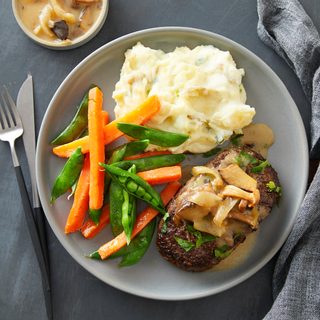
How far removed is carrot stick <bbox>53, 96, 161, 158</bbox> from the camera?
3131 millimetres

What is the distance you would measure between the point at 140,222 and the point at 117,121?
1324 mm

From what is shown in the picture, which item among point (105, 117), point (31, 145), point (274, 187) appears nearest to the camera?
point (274, 187)

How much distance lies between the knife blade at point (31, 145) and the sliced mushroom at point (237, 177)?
100.0 inches

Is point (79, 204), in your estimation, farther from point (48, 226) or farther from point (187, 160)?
point (187, 160)

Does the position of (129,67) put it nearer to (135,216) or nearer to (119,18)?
(119,18)

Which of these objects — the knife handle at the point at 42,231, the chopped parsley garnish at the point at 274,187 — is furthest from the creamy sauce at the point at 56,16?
the chopped parsley garnish at the point at 274,187

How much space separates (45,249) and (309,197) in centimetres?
356

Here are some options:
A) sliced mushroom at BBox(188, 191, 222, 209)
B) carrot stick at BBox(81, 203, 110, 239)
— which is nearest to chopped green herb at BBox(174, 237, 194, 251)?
sliced mushroom at BBox(188, 191, 222, 209)

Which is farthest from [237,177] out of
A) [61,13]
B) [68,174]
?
[61,13]

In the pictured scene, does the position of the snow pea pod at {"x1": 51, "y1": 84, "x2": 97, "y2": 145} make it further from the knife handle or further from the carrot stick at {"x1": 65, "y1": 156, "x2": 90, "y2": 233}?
the knife handle

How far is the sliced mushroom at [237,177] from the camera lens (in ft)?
9.84

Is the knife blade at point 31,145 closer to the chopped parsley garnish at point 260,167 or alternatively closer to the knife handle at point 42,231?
the knife handle at point 42,231

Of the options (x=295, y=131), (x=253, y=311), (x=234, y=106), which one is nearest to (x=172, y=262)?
(x=253, y=311)

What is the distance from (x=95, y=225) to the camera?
349cm
